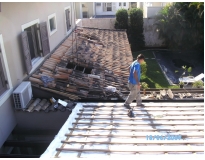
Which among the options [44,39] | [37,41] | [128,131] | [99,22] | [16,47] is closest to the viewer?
[128,131]

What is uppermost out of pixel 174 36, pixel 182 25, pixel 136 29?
pixel 182 25

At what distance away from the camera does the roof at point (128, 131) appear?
470 cm

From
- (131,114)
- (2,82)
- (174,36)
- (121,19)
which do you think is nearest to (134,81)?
(131,114)

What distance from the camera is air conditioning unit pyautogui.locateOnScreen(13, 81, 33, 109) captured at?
264 inches

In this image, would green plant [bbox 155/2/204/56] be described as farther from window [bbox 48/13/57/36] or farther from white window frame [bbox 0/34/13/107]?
white window frame [bbox 0/34/13/107]

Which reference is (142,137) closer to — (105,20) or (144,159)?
(144,159)

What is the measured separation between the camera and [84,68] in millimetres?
9719

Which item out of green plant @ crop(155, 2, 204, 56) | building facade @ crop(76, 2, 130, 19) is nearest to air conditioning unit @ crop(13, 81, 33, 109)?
green plant @ crop(155, 2, 204, 56)

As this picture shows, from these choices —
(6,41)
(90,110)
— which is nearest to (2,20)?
(6,41)

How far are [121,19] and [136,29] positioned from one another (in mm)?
1963

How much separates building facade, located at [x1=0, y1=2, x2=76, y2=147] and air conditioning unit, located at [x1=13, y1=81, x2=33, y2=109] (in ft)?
0.56

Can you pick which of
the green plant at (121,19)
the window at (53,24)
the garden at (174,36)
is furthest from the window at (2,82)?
the green plant at (121,19)

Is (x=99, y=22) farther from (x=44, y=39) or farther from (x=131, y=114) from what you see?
(x=131, y=114)

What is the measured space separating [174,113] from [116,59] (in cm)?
566
